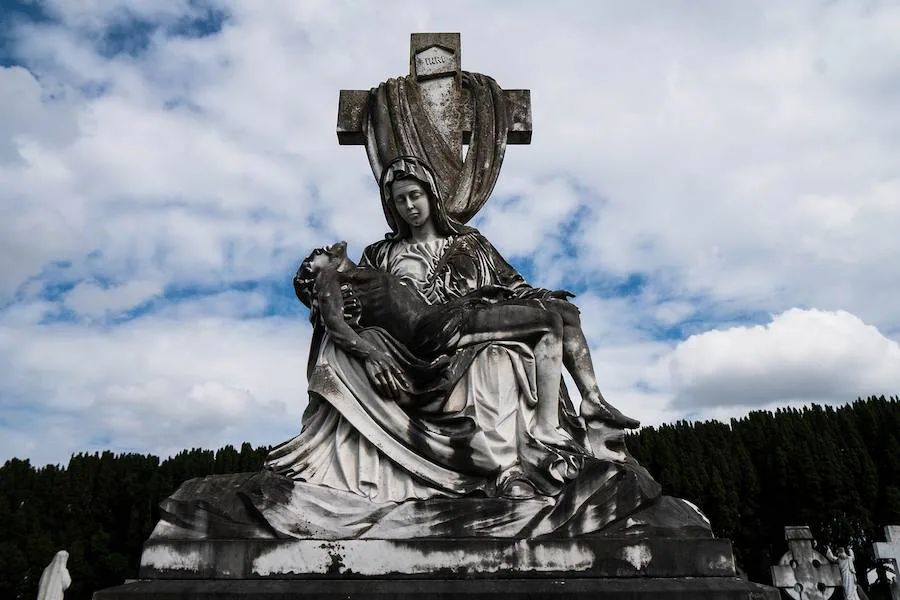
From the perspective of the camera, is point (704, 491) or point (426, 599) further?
point (704, 491)

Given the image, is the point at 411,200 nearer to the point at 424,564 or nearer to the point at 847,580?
the point at 424,564

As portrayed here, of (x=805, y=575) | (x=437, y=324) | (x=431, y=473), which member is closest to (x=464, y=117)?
(x=437, y=324)

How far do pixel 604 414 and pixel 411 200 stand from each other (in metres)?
2.16

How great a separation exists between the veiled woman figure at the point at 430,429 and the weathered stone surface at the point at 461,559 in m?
0.38

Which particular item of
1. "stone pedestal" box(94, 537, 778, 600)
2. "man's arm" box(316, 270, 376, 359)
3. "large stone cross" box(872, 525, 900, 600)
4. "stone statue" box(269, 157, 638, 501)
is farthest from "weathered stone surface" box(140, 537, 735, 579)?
"large stone cross" box(872, 525, 900, 600)

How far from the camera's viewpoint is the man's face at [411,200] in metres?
5.12

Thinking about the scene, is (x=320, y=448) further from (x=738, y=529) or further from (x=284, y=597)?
(x=738, y=529)

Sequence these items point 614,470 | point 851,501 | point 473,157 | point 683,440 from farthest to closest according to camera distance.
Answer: point 683,440 → point 851,501 → point 473,157 → point 614,470

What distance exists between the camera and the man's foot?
4.06 metres

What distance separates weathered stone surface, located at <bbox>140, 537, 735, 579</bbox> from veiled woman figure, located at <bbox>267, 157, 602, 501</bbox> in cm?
38

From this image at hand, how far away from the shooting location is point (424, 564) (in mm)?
3227

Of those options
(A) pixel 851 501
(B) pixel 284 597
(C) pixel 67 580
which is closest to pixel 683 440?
(A) pixel 851 501

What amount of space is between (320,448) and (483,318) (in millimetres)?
1226

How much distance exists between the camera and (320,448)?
3.91 meters
